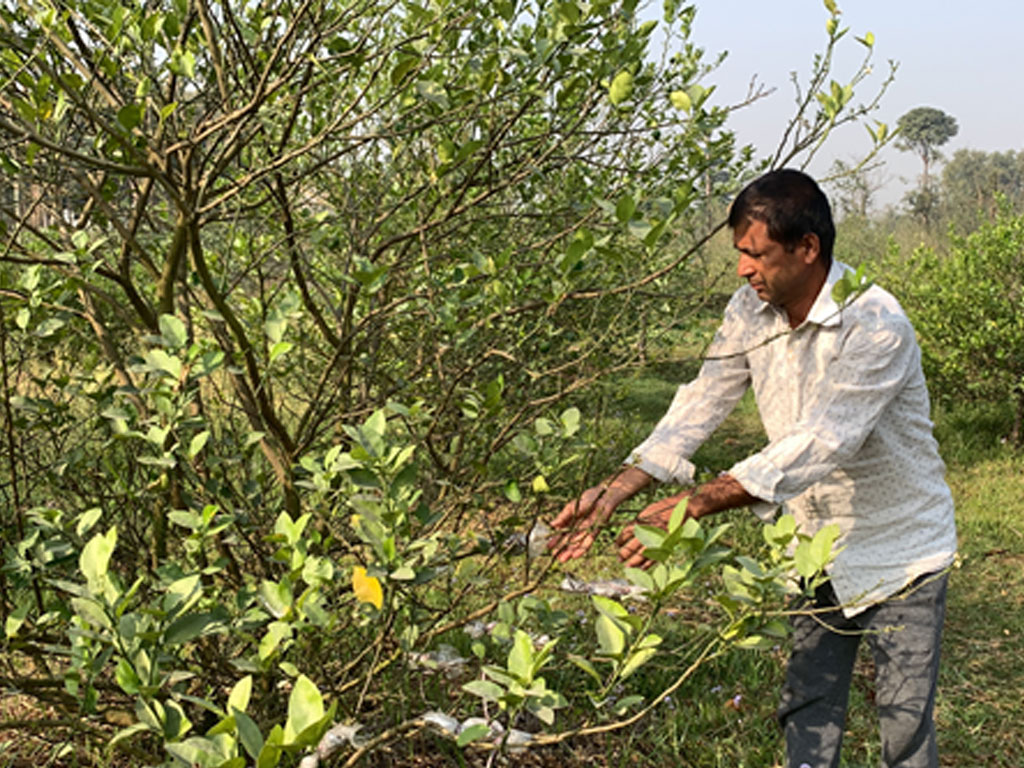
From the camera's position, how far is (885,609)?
2389 millimetres

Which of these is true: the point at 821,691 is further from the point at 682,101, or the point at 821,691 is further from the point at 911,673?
the point at 682,101

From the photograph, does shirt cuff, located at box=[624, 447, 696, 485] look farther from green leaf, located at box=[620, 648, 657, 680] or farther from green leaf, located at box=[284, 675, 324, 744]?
green leaf, located at box=[284, 675, 324, 744]

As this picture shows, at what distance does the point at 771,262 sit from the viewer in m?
2.27

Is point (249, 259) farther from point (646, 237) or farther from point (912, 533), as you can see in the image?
point (912, 533)

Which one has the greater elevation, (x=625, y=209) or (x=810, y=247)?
(x=625, y=209)

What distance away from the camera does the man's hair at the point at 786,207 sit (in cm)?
223

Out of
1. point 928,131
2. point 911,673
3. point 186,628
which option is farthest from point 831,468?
point 928,131

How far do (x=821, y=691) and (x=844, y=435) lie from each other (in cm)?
87

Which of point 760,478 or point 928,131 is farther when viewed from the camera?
point 928,131

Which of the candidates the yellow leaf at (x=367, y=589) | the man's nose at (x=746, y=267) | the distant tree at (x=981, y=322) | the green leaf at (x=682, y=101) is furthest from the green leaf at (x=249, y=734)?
the distant tree at (x=981, y=322)

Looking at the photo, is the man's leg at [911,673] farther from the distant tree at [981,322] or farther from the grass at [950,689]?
the distant tree at [981,322]

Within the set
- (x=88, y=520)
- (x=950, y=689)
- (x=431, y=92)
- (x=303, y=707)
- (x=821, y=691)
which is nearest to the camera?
(x=303, y=707)

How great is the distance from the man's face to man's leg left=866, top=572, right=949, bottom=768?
834 millimetres

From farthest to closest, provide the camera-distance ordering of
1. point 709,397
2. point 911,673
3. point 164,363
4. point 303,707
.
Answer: point 709,397
point 911,673
point 164,363
point 303,707
